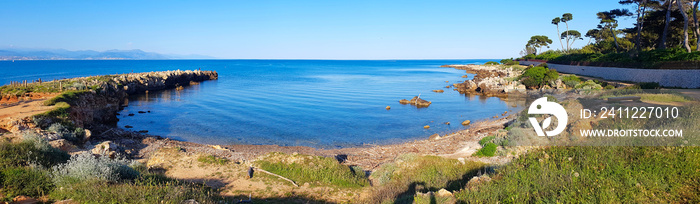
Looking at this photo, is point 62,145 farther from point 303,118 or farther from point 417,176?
point 303,118

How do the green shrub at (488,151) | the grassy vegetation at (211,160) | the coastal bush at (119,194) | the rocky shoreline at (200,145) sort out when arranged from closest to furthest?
the coastal bush at (119,194) → the grassy vegetation at (211,160) → the green shrub at (488,151) → the rocky shoreline at (200,145)

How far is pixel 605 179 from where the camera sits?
6828 millimetres

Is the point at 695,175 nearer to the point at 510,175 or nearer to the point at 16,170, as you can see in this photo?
the point at 510,175

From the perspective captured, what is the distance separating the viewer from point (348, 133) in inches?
882

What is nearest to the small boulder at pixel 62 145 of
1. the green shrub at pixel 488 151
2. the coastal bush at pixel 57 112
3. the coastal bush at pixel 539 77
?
the coastal bush at pixel 57 112

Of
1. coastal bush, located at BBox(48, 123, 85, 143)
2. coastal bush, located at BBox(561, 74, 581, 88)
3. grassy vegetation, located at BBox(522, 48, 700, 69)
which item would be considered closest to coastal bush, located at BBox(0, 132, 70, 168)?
coastal bush, located at BBox(48, 123, 85, 143)

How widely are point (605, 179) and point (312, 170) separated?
7.34m

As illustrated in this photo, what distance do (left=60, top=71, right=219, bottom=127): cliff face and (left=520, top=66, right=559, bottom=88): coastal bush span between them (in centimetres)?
3989

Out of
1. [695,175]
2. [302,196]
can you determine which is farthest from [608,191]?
[302,196]

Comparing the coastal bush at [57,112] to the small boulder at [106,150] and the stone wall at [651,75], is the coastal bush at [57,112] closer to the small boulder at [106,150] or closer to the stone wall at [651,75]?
the small boulder at [106,150]

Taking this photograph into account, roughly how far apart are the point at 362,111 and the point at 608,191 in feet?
80.6

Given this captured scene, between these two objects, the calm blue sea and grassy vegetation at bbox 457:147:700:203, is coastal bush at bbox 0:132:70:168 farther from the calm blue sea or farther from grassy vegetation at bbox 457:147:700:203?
grassy vegetation at bbox 457:147:700:203

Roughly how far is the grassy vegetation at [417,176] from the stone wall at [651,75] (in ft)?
71.9

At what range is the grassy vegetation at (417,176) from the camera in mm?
9023
